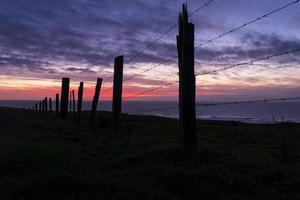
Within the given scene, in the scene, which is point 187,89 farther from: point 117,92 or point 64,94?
point 64,94

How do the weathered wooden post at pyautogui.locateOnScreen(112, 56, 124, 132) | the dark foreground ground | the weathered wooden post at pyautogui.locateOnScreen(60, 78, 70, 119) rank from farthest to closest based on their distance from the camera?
the weathered wooden post at pyautogui.locateOnScreen(60, 78, 70, 119)
the weathered wooden post at pyautogui.locateOnScreen(112, 56, 124, 132)
the dark foreground ground

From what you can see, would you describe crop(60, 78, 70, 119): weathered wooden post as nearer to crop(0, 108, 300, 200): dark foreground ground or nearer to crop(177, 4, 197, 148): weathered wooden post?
crop(0, 108, 300, 200): dark foreground ground

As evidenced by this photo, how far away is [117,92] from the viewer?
50.7 ft

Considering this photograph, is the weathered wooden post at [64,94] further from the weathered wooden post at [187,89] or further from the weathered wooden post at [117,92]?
the weathered wooden post at [187,89]

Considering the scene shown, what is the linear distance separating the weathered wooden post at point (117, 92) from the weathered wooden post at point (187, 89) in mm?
5612

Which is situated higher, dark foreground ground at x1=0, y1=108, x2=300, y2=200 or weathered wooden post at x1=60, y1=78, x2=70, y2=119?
weathered wooden post at x1=60, y1=78, x2=70, y2=119

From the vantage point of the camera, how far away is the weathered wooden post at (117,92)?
1523 centimetres

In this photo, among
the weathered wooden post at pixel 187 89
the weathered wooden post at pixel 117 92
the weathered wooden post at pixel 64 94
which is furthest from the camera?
the weathered wooden post at pixel 64 94

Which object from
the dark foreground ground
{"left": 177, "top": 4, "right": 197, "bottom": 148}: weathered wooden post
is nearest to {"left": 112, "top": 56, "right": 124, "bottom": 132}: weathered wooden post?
the dark foreground ground

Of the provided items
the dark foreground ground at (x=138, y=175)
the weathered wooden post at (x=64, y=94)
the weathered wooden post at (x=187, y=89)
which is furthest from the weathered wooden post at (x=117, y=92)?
the weathered wooden post at (x=64, y=94)

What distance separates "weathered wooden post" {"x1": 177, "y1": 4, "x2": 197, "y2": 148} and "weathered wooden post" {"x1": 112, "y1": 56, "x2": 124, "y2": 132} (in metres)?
5.61

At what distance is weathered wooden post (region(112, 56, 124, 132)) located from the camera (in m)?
15.2

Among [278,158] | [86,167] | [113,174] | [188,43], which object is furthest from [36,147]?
[278,158]

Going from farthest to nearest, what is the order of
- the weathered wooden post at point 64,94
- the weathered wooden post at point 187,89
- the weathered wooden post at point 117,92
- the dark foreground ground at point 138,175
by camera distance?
the weathered wooden post at point 64,94
the weathered wooden post at point 117,92
the weathered wooden post at point 187,89
the dark foreground ground at point 138,175
